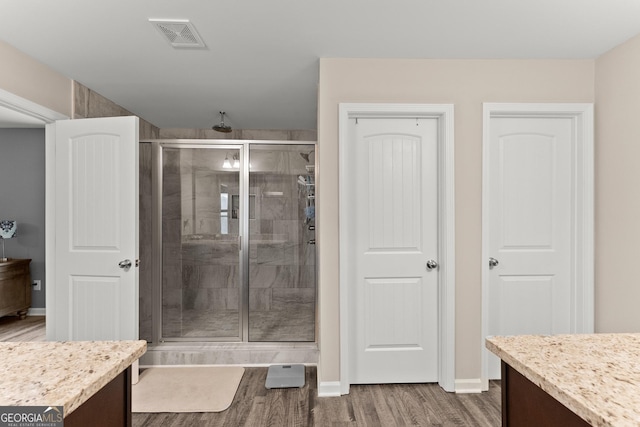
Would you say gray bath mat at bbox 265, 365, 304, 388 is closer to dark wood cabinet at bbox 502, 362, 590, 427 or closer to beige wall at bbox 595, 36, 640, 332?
dark wood cabinet at bbox 502, 362, 590, 427

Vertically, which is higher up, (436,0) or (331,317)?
(436,0)

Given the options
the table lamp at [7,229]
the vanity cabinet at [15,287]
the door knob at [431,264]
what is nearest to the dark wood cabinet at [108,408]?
the door knob at [431,264]

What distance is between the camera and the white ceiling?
195 centimetres

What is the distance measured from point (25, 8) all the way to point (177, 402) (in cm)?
251

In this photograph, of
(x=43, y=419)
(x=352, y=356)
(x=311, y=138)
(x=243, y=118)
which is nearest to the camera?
(x=43, y=419)

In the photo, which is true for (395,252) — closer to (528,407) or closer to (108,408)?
(528,407)

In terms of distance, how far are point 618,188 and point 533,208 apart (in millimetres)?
508

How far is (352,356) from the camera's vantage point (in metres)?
2.67

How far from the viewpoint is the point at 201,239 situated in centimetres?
370

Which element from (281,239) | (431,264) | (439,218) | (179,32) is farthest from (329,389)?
(179,32)

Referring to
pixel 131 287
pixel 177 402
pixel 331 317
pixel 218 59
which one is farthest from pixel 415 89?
pixel 177 402

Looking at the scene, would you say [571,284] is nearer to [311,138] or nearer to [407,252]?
[407,252]

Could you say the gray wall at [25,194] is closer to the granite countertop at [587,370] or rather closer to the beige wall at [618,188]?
the granite countertop at [587,370]

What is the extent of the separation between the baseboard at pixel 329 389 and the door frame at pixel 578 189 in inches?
41.3
